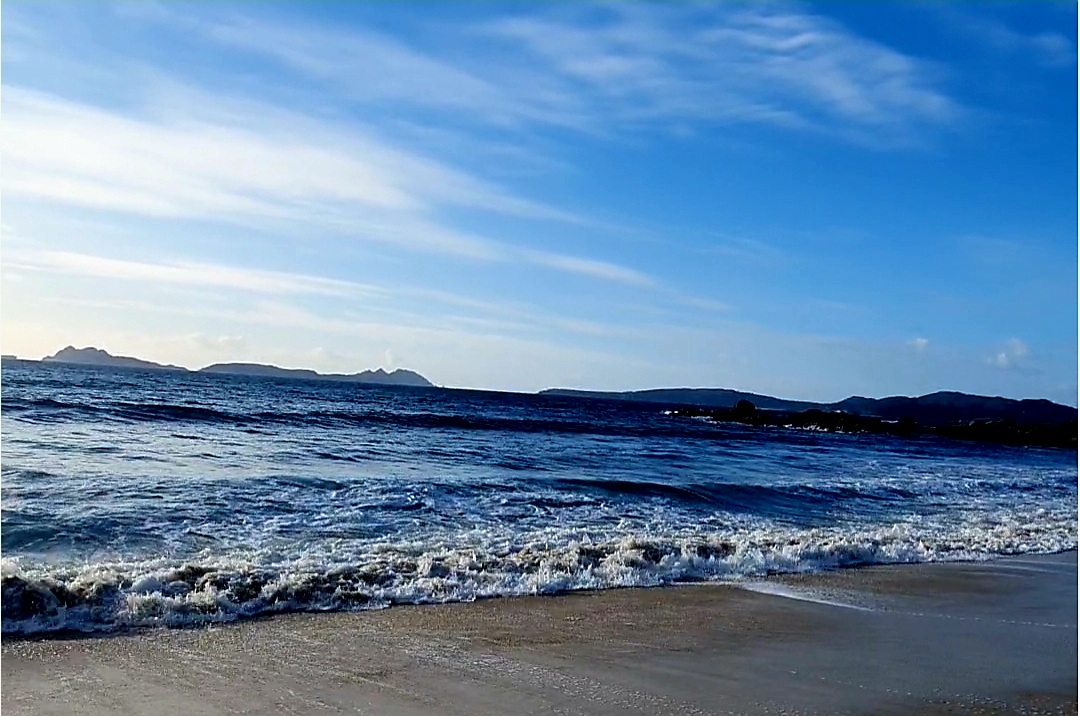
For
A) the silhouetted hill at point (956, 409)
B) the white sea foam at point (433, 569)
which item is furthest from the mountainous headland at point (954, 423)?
the white sea foam at point (433, 569)

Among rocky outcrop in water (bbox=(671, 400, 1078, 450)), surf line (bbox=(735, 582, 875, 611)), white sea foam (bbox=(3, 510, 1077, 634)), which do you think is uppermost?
rocky outcrop in water (bbox=(671, 400, 1078, 450))

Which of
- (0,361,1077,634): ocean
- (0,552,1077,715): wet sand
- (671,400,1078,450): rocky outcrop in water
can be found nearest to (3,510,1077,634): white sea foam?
(0,361,1077,634): ocean

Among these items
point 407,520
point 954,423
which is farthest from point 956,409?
point 407,520

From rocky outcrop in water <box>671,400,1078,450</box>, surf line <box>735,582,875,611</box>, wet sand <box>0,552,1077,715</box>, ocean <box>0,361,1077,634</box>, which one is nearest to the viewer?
wet sand <box>0,552,1077,715</box>

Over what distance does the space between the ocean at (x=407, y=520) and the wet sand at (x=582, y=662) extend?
73 centimetres

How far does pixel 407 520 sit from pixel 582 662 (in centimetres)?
632

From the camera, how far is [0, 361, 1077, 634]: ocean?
7.61 meters

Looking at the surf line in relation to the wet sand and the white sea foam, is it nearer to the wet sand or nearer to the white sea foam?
the wet sand

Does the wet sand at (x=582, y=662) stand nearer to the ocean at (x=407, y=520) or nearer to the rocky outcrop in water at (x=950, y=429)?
the ocean at (x=407, y=520)

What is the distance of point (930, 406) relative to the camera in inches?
4227

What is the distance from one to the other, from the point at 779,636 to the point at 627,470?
1429 centimetres

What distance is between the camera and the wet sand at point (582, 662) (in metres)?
5.12

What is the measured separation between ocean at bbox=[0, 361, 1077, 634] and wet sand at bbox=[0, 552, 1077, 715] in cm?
73

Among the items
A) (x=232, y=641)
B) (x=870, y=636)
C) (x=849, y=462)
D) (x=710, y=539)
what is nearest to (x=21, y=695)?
(x=232, y=641)
